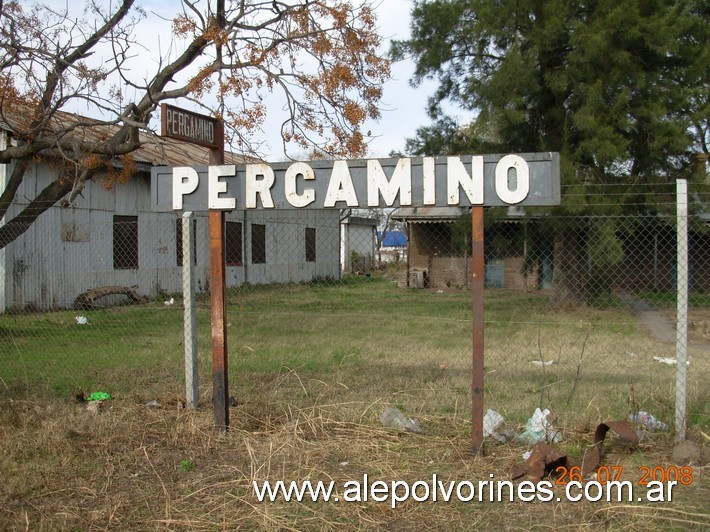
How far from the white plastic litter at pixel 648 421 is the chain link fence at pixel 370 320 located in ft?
0.37

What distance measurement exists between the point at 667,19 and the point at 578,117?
8.91 feet

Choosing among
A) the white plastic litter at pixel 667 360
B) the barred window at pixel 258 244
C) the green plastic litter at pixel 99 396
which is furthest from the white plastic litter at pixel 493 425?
the barred window at pixel 258 244

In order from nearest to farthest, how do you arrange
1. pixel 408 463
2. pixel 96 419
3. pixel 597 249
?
1. pixel 408 463
2. pixel 96 419
3. pixel 597 249

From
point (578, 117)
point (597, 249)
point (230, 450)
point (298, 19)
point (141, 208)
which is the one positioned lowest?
point (230, 450)

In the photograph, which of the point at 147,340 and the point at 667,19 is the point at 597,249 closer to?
the point at 667,19

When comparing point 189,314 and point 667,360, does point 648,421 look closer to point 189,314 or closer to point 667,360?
point 189,314

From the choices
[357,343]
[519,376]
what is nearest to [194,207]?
[519,376]

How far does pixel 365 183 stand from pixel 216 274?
157cm

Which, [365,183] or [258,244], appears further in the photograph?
[258,244]

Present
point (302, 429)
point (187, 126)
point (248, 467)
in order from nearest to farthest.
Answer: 1. point (248, 467)
2. point (302, 429)
3. point (187, 126)

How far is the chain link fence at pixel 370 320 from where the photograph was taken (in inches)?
285

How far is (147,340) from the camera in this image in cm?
1121

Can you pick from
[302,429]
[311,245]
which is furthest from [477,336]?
[311,245]

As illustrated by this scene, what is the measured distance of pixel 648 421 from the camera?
5609 mm
